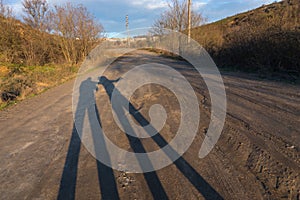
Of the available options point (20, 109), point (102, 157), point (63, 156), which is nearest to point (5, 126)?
point (20, 109)

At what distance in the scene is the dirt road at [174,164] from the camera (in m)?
2.48

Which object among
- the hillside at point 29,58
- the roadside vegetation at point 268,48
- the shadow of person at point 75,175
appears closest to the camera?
the shadow of person at point 75,175

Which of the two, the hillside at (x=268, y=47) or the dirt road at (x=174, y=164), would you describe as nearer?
the dirt road at (x=174, y=164)

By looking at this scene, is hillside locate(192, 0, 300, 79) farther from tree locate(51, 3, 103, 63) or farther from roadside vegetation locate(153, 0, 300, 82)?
tree locate(51, 3, 103, 63)

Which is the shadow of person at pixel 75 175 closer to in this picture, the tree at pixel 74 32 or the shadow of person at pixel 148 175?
the shadow of person at pixel 148 175

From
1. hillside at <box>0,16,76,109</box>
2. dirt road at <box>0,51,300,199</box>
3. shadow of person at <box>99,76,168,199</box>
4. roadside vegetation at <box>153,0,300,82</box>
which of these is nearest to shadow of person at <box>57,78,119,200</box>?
dirt road at <box>0,51,300,199</box>

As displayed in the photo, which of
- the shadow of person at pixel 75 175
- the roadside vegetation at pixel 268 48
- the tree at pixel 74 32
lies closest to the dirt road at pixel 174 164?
the shadow of person at pixel 75 175

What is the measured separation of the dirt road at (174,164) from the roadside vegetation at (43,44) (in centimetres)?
695

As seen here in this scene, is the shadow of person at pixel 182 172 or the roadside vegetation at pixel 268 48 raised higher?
the roadside vegetation at pixel 268 48

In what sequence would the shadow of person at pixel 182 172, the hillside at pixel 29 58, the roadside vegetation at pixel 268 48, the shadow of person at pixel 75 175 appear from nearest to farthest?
the shadow of person at pixel 182 172, the shadow of person at pixel 75 175, the roadside vegetation at pixel 268 48, the hillside at pixel 29 58

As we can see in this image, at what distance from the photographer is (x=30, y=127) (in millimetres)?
5020

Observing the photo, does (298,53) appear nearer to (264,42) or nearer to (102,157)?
(264,42)

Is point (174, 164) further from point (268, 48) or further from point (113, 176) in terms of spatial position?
point (268, 48)

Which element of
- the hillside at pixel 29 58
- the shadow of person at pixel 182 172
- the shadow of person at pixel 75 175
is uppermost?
the hillside at pixel 29 58
